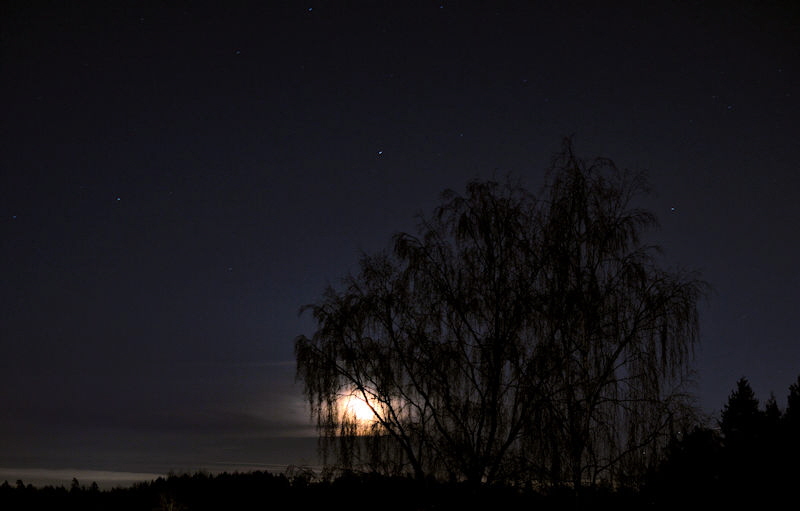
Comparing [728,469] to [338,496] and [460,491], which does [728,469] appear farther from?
[338,496]

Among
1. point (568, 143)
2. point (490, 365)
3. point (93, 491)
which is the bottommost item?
point (93, 491)

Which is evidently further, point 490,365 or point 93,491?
point 490,365

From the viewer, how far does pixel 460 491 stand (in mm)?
14914

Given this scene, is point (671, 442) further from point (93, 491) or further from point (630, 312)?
point (93, 491)

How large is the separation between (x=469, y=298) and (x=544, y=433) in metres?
3.49

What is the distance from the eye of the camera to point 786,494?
1484 cm

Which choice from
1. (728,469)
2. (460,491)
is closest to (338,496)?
(460,491)

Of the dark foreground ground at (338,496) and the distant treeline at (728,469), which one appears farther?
the distant treeline at (728,469)

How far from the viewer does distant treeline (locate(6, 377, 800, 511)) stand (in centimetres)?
1284

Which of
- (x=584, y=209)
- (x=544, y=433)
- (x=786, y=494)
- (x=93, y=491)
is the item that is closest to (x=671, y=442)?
(x=544, y=433)

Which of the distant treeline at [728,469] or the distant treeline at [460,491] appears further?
the distant treeline at [728,469]

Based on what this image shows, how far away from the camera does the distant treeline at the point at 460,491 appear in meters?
12.8

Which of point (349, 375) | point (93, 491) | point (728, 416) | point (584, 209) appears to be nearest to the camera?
point (93, 491)

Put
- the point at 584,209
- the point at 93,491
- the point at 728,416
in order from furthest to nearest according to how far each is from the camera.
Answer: the point at 728,416 < the point at 584,209 < the point at 93,491
